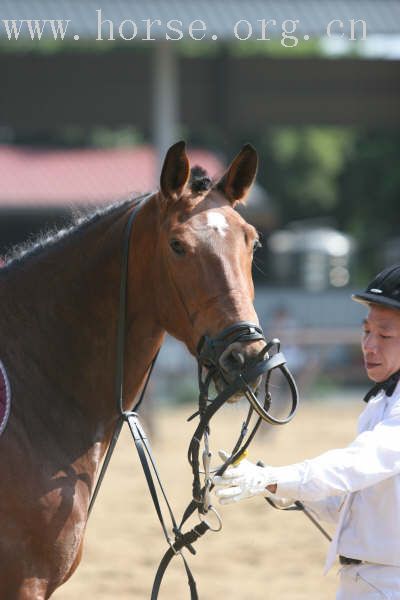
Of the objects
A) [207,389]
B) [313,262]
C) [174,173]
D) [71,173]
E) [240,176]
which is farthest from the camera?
[313,262]

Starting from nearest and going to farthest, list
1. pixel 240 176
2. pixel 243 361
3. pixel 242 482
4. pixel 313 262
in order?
1. pixel 242 482
2. pixel 243 361
3. pixel 240 176
4. pixel 313 262

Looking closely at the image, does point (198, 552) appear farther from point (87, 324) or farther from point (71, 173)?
point (71, 173)

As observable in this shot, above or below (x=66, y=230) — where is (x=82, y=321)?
below

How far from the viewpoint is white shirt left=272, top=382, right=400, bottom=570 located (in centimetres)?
275

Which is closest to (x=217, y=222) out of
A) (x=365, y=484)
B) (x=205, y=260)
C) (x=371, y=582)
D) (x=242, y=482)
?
(x=205, y=260)

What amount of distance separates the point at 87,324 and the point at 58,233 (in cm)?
40

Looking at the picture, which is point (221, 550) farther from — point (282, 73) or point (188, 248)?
point (282, 73)

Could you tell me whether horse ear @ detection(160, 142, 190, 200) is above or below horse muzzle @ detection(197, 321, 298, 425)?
above

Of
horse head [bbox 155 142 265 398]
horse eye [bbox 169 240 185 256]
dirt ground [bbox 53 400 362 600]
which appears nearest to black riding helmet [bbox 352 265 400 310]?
horse head [bbox 155 142 265 398]

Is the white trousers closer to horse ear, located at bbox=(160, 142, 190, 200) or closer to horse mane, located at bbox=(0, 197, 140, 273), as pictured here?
horse ear, located at bbox=(160, 142, 190, 200)

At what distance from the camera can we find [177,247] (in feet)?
9.92

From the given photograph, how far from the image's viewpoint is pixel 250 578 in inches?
209

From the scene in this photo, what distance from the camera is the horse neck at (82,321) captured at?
3.15m

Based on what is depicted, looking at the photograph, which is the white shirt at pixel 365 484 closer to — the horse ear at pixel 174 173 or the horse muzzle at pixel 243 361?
the horse muzzle at pixel 243 361
